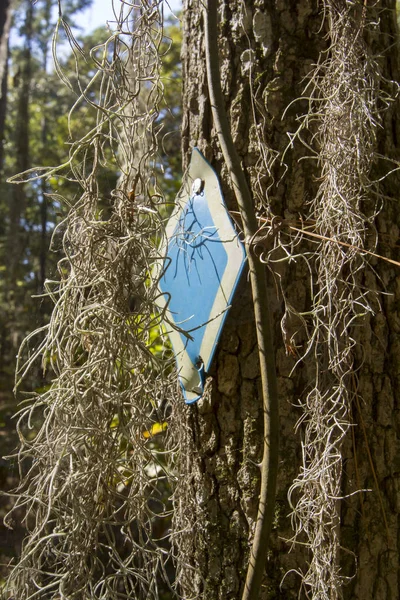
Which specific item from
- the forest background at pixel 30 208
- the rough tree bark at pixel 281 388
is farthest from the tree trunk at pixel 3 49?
the rough tree bark at pixel 281 388

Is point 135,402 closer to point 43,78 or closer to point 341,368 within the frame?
point 341,368

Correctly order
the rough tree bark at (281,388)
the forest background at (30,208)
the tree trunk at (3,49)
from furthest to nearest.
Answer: the tree trunk at (3,49) < the forest background at (30,208) < the rough tree bark at (281,388)

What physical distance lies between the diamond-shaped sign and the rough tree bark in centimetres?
3

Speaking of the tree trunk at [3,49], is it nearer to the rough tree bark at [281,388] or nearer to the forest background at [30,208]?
the forest background at [30,208]

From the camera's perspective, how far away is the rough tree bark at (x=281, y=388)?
100 cm

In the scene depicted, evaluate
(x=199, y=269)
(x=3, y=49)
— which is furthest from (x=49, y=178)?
(x=3, y=49)

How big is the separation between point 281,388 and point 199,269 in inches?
9.9

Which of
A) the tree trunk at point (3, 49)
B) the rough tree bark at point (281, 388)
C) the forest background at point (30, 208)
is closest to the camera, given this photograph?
the rough tree bark at point (281, 388)

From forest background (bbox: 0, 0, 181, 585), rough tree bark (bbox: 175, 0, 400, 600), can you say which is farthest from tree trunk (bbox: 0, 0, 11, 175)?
rough tree bark (bbox: 175, 0, 400, 600)

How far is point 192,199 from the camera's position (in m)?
1.13

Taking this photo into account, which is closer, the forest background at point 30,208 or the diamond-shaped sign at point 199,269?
the diamond-shaped sign at point 199,269

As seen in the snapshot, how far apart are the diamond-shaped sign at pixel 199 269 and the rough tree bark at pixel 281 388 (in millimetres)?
33

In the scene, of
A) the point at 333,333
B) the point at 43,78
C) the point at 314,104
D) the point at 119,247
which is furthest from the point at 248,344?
the point at 43,78

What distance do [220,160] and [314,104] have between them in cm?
19
